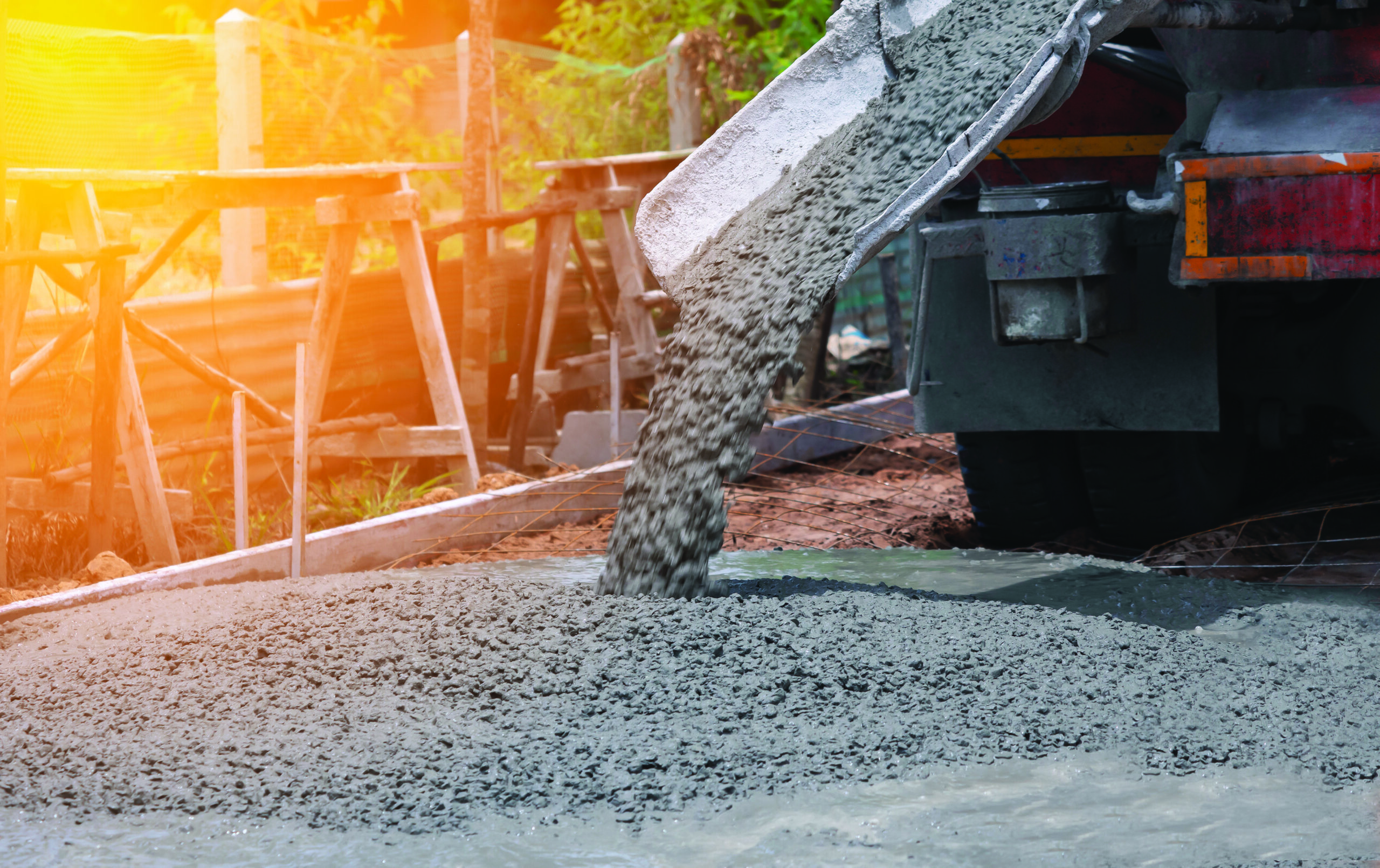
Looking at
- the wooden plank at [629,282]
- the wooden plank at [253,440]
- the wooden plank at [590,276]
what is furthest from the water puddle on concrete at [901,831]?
the wooden plank at [590,276]

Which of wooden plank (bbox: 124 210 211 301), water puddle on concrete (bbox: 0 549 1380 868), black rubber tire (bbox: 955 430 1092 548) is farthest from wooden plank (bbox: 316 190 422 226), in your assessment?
water puddle on concrete (bbox: 0 549 1380 868)

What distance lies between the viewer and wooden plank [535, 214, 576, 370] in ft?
21.4

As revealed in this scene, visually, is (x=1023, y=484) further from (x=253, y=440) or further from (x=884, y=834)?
(x=253, y=440)

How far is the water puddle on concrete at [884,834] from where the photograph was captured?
208 cm

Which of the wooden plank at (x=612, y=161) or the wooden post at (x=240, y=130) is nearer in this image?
the wooden post at (x=240, y=130)

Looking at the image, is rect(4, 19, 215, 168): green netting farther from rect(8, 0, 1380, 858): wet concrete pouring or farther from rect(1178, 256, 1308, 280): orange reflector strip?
rect(1178, 256, 1308, 280): orange reflector strip

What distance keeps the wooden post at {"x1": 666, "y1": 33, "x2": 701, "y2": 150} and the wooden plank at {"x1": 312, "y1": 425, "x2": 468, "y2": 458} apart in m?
3.61

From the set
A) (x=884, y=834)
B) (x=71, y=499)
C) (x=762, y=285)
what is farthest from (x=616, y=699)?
(x=71, y=499)

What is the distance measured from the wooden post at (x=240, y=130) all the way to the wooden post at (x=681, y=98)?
114 inches

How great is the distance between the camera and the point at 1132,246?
3668 mm

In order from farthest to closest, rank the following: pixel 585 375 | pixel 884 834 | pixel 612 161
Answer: pixel 585 375 < pixel 612 161 < pixel 884 834

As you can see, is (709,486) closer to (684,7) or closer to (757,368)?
(757,368)

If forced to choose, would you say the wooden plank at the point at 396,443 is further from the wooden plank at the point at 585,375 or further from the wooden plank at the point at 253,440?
the wooden plank at the point at 585,375

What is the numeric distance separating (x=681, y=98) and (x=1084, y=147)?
15.6ft
